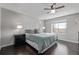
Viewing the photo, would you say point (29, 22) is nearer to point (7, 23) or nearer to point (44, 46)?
point (7, 23)

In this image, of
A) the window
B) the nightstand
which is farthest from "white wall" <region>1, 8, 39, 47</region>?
the window

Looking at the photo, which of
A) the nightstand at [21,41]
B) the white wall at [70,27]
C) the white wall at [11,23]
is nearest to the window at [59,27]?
the white wall at [70,27]

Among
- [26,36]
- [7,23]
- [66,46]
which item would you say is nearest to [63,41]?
[66,46]

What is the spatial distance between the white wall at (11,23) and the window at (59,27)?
46 cm

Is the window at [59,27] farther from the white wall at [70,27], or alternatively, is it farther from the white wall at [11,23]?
the white wall at [11,23]

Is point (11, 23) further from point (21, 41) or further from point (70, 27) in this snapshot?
point (70, 27)

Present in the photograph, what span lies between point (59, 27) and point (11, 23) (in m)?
1.44

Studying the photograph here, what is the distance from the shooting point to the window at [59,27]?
1.90 metres

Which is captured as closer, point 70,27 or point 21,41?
point 70,27

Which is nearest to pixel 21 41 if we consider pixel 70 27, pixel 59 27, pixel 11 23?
pixel 11 23

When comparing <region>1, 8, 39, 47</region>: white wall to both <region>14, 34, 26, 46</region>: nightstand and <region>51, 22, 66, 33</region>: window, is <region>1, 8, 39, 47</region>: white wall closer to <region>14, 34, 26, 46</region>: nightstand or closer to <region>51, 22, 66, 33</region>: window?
<region>14, 34, 26, 46</region>: nightstand

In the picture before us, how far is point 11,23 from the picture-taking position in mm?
2299

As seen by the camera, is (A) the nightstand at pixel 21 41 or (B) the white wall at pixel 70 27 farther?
(A) the nightstand at pixel 21 41

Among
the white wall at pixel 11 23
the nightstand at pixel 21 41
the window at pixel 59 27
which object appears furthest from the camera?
the nightstand at pixel 21 41
